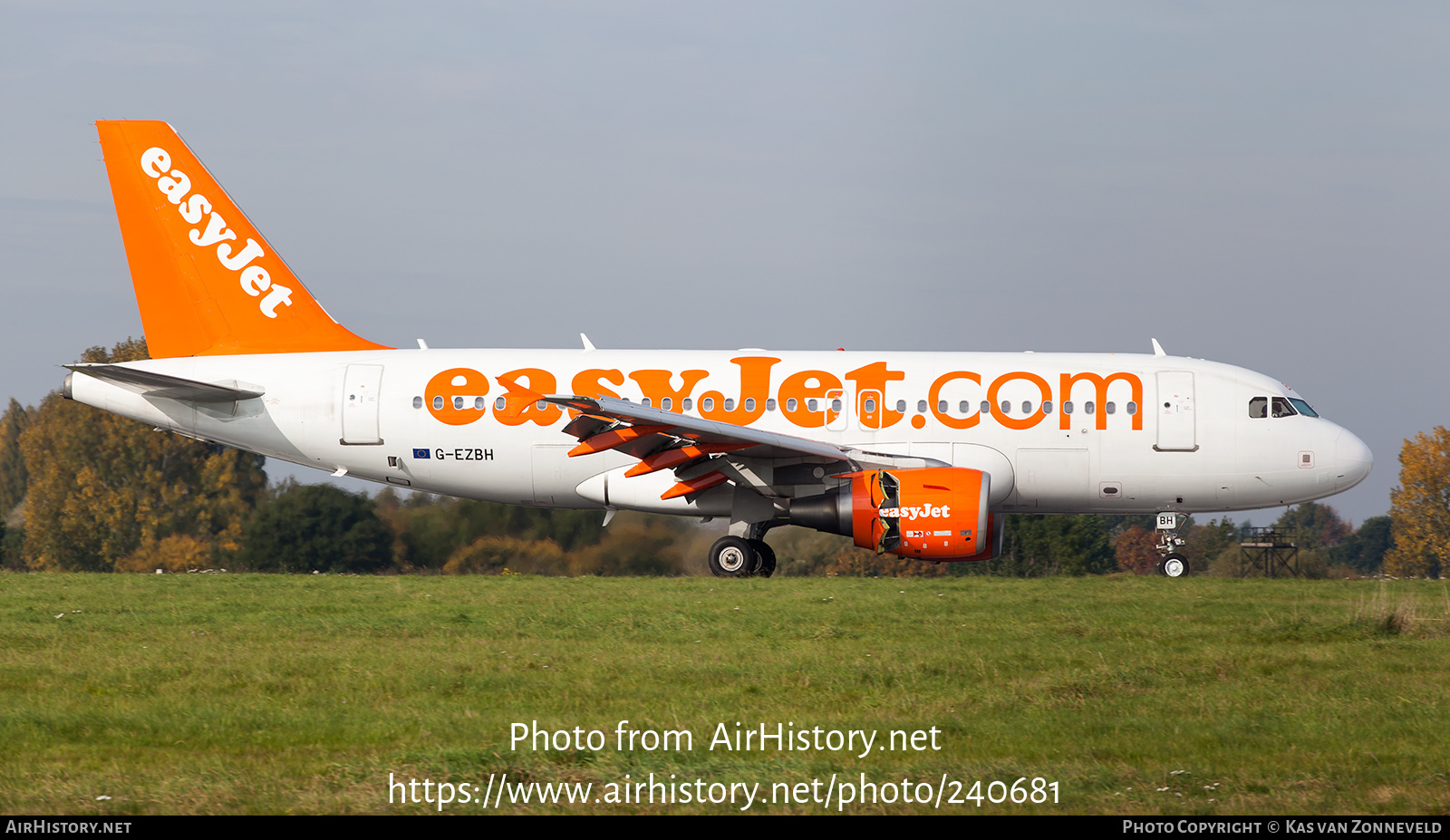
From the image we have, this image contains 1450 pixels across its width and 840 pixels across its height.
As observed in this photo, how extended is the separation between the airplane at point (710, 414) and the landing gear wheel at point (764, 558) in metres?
0.03

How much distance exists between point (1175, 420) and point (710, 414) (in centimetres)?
660

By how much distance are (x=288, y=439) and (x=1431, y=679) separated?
1501cm

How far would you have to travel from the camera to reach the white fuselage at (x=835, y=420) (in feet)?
59.1

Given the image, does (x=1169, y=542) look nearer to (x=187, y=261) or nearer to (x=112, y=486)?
(x=187, y=261)

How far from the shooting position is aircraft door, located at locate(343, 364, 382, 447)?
18.5 meters

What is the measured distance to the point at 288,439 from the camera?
18719 mm

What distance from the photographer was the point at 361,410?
18484mm

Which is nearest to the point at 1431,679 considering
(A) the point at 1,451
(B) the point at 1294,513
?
(B) the point at 1294,513

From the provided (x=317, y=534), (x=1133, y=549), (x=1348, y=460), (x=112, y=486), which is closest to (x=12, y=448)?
(x=112, y=486)

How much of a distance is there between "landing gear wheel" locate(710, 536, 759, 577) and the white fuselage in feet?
1.90

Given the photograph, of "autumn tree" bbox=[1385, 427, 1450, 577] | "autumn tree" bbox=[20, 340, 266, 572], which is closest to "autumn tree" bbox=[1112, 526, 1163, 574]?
"autumn tree" bbox=[1385, 427, 1450, 577]

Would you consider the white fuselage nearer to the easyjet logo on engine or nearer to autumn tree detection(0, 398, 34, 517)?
the easyjet logo on engine

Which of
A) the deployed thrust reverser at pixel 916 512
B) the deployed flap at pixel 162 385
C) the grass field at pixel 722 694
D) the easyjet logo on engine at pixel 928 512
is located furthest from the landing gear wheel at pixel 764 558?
the deployed flap at pixel 162 385
